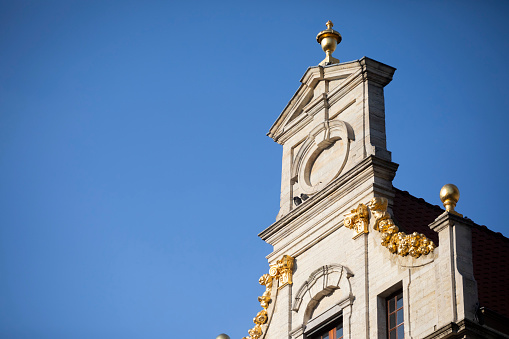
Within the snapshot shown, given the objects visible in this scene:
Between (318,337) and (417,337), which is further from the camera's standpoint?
(318,337)

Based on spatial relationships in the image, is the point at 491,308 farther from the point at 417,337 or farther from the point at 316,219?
the point at 316,219

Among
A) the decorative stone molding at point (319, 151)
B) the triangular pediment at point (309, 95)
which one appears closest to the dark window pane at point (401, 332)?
the decorative stone molding at point (319, 151)

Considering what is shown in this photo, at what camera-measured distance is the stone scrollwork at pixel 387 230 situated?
98.8 ft

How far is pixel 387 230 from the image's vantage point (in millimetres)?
31359

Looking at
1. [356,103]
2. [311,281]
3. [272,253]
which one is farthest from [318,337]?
[356,103]

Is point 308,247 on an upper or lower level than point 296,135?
lower

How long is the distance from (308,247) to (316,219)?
31.9 inches

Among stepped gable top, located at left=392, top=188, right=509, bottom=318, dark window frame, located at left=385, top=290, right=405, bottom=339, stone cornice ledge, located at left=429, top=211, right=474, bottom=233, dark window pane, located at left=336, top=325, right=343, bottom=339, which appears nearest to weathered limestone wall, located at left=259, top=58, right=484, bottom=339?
stone cornice ledge, located at left=429, top=211, right=474, bottom=233

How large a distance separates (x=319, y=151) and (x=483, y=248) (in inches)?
222

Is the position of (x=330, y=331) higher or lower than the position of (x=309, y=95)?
lower

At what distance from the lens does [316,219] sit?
34.4 m

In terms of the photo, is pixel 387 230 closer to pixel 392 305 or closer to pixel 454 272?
pixel 392 305

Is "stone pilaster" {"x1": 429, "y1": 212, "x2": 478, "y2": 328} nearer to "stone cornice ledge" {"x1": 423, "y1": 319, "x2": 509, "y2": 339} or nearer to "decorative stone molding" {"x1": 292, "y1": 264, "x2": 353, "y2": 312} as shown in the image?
"stone cornice ledge" {"x1": 423, "y1": 319, "x2": 509, "y2": 339}

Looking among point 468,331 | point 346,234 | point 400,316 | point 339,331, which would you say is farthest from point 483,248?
point 468,331
